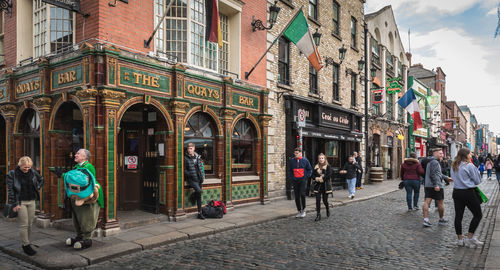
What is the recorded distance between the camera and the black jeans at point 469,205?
245 inches

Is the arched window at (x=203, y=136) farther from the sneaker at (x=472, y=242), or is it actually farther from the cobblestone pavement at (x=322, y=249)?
the sneaker at (x=472, y=242)

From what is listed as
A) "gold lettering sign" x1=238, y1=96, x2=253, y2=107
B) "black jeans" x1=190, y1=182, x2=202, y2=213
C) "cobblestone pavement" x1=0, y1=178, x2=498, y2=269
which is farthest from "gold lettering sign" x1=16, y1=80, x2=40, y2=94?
"gold lettering sign" x1=238, y1=96, x2=253, y2=107

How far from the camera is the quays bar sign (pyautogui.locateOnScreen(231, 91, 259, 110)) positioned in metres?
10.8

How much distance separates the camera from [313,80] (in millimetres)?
15648

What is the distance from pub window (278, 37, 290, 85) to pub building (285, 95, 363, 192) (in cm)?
86

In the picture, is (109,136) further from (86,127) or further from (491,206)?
(491,206)

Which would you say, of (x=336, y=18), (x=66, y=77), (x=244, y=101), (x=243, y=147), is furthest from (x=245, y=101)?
(x=336, y=18)

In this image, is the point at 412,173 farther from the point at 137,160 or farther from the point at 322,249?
the point at 137,160

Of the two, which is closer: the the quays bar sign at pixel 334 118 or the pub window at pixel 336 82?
the the quays bar sign at pixel 334 118

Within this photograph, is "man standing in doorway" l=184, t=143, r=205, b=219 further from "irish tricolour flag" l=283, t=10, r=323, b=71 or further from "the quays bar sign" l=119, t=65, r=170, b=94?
"irish tricolour flag" l=283, t=10, r=323, b=71

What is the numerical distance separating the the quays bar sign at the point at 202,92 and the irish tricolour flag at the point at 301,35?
3.13 meters

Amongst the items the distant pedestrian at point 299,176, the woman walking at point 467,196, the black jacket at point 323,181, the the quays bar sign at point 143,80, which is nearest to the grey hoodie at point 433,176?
the woman walking at point 467,196

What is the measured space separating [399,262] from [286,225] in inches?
136

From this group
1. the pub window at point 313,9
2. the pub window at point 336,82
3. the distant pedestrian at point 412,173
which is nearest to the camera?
the distant pedestrian at point 412,173
